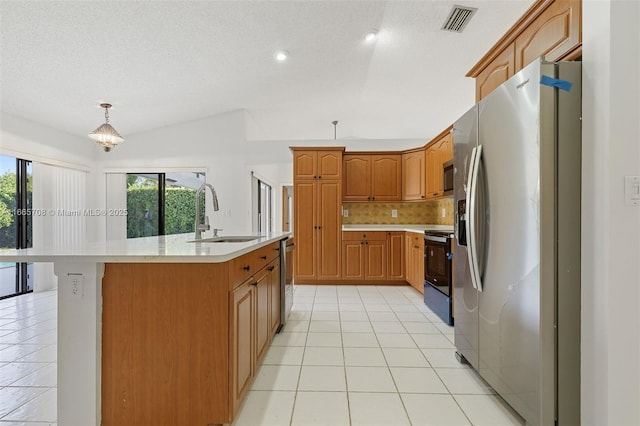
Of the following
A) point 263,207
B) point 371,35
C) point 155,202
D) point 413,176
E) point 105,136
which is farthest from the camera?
point 263,207

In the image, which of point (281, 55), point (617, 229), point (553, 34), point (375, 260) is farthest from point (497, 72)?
point (375, 260)

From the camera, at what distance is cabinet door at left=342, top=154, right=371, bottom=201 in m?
4.86

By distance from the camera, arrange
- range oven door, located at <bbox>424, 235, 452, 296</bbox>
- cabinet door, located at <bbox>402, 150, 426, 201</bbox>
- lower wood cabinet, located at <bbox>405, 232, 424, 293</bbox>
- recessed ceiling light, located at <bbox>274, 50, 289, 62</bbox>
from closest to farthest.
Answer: range oven door, located at <bbox>424, 235, 452, 296</bbox> < recessed ceiling light, located at <bbox>274, 50, 289, 62</bbox> < lower wood cabinet, located at <bbox>405, 232, 424, 293</bbox> < cabinet door, located at <bbox>402, 150, 426, 201</bbox>

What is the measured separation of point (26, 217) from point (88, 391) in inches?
163

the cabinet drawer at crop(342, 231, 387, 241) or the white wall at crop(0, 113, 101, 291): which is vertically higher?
the white wall at crop(0, 113, 101, 291)

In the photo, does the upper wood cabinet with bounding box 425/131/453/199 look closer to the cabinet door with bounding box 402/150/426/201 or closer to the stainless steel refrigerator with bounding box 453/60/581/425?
the cabinet door with bounding box 402/150/426/201

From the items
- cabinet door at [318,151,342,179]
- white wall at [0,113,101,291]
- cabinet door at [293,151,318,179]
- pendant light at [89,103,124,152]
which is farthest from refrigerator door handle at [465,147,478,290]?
white wall at [0,113,101,291]

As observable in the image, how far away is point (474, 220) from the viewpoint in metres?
1.68

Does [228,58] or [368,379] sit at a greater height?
[228,58]

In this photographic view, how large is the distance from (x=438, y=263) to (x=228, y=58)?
10.4 ft

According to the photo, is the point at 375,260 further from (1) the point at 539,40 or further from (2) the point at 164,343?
(2) the point at 164,343

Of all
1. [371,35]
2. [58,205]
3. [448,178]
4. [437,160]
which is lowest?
[58,205]

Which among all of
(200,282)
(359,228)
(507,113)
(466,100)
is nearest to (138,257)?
(200,282)

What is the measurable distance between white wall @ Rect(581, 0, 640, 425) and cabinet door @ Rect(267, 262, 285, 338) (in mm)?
1863
